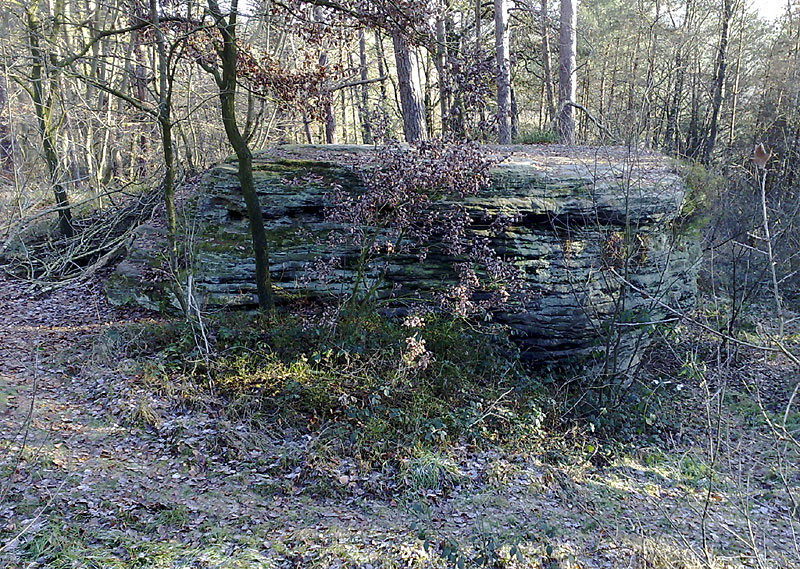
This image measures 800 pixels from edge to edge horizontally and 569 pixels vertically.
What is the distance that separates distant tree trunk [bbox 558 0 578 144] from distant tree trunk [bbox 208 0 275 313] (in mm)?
8032

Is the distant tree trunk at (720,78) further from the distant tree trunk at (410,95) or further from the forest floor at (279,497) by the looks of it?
the forest floor at (279,497)

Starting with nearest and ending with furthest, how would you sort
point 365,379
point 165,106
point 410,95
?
point 165,106 → point 365,379 → point 410,95

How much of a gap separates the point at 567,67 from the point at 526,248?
7.14 metres

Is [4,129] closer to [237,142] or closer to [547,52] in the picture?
[237,142]

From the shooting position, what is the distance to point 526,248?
792 cm

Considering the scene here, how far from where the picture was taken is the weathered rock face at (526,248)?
7.91 m

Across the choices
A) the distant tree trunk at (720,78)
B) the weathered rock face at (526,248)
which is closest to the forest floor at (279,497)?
the weathered rock face at (526,248)

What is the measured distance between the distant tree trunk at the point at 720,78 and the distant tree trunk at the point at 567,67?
17.6 feet

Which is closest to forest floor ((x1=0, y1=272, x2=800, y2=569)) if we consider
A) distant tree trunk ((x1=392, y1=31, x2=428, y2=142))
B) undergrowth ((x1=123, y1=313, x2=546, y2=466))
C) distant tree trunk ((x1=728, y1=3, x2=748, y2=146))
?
undergrowth ((x1=123, y1=313, x2=546, y2=466))

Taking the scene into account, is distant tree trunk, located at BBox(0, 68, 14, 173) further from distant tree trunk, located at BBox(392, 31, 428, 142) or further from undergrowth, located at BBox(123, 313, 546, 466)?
distant tree trunk, located at BBox(392, 31, 428, 142)

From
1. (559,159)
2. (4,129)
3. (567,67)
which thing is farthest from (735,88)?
(4,129)

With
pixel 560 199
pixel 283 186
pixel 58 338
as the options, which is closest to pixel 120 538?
pixel 58 338

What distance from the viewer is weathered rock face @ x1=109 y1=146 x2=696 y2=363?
312 inches

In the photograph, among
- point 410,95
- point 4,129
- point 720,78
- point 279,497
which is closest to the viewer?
point 279,497
